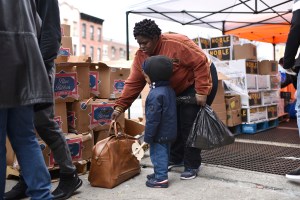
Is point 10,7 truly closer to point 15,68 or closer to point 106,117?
point 15,68

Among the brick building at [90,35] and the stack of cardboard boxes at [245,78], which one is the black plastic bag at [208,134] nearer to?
the stack of cardboard boxes at [245,78]

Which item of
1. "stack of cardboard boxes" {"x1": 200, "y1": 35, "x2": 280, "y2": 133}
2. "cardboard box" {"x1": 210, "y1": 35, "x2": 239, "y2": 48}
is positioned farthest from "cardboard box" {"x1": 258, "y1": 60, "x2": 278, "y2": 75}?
"cardboard box" {"x1": 210, "y1": 35, "x2": 239, "y2": 48}

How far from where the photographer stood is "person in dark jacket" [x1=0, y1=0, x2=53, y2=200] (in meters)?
1.67

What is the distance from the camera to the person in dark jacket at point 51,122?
87.0 inches

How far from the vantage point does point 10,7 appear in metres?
1.72

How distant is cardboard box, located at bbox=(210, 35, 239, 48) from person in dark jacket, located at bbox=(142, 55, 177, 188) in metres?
3.57

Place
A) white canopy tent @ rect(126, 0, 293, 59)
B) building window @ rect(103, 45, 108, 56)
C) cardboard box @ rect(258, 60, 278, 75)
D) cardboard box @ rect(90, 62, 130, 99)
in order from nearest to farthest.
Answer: cardboard box @ rect(90, 62, 130, 99) < cardboard box @ rect(258, 60, 278, 75) < white canopy tent @ rect(126, 0, 293, 59) < building window @ rect(103, 45, 108, 56)

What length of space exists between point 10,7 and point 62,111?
177 cm

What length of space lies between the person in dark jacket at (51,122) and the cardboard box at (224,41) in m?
4.31

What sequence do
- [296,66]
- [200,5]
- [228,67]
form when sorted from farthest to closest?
[200,5]
[228,67]
[296,66]

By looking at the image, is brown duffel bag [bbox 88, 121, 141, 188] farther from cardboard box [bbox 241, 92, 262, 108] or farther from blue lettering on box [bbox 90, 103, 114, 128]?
cardboard box [bbox 241, 92, 262, 108]

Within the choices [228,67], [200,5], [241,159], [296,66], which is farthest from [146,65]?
[200,5]

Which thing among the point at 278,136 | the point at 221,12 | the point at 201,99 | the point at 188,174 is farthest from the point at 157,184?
the point at 221,12

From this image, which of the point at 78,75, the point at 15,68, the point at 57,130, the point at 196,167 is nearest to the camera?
the point at 15,68
